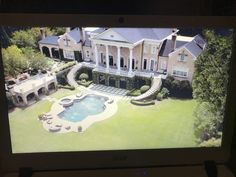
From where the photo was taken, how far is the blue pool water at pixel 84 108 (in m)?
1.00

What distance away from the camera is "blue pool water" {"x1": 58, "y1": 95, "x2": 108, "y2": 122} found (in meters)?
1.00

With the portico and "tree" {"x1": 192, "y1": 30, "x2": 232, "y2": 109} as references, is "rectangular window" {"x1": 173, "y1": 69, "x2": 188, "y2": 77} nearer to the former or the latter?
"tree" {"x1": 192, "y1": 30, "x2": 232, "y2": 109}

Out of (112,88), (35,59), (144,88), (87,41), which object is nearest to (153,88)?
(144,88)

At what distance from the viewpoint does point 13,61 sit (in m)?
0.95

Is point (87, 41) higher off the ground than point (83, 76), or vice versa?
point (87, 41)

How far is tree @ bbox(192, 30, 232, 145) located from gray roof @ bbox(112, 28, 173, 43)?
0.41ft

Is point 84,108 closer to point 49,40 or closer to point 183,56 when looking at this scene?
point 49,40

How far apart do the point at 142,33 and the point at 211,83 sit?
0.89ft

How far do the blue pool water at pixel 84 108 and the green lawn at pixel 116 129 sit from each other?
0.13 feet

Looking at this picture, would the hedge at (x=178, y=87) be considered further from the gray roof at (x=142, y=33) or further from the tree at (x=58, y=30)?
the tree at (x=58, y=30)

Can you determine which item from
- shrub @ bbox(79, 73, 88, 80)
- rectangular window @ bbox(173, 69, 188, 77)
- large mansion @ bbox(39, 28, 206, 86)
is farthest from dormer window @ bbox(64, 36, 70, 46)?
rectangular window @ bbox(173, 69, 188, 77)

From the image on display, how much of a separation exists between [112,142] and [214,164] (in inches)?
14.2

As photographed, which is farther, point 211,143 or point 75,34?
point 211,143
